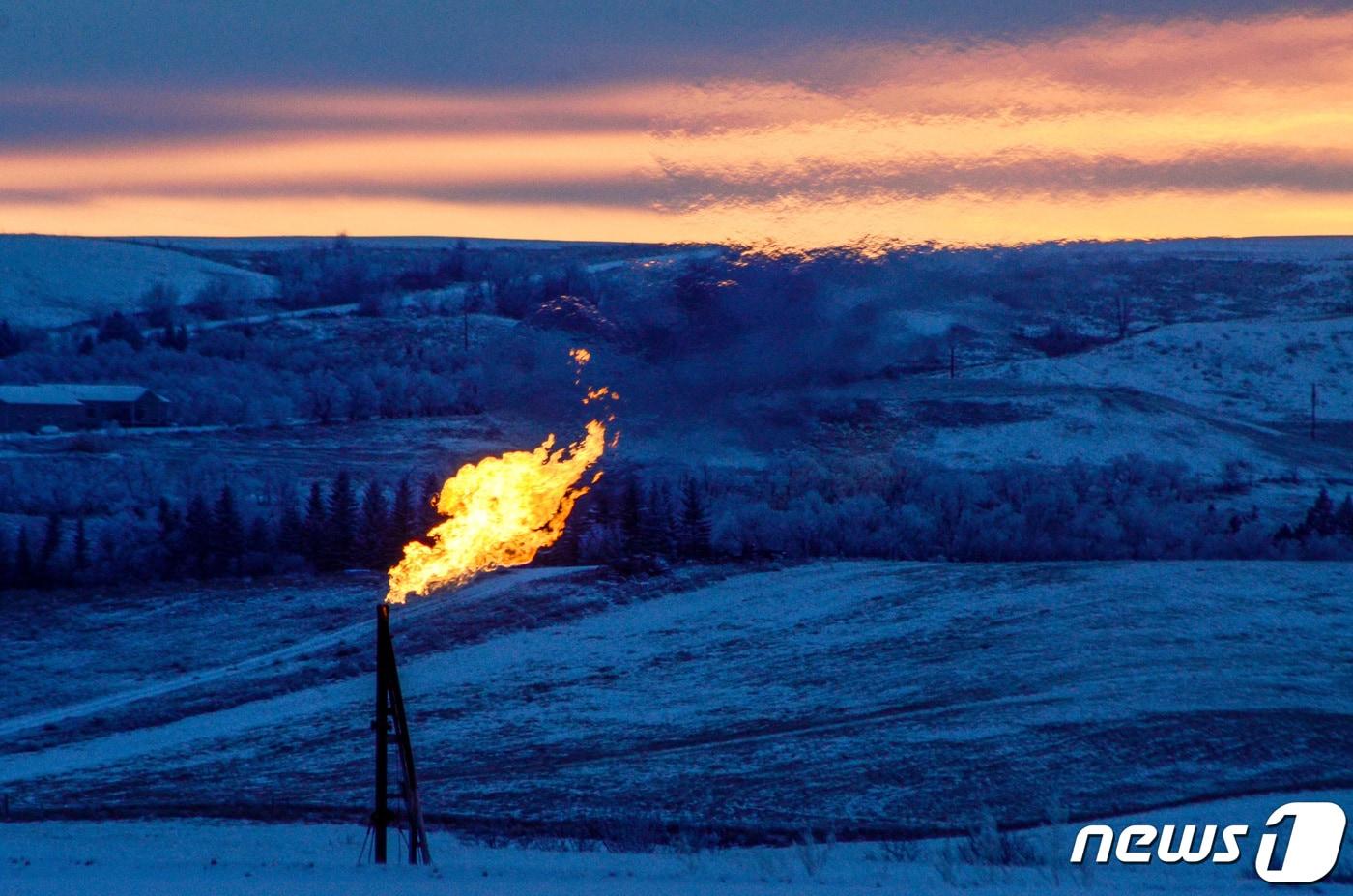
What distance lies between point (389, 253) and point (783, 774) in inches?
2937

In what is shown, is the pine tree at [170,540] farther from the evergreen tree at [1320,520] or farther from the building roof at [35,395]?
the evergreen tree at [1320,520]

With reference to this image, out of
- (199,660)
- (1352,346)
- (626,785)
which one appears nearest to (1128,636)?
(626,785)

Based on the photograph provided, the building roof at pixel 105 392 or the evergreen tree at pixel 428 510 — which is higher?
the building roof at pixel 105 392

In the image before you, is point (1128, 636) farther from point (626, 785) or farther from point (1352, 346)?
point (1352, 346)

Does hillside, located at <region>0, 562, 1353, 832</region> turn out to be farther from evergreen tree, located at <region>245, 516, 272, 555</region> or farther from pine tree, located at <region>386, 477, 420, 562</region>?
evergreen tree, located at <region>245, 516, 272, 555</region>

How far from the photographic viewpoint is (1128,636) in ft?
113

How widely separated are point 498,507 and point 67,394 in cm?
5752

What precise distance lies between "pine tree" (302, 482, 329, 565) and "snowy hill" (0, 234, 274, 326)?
56.4 meters

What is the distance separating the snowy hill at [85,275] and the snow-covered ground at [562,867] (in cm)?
8153

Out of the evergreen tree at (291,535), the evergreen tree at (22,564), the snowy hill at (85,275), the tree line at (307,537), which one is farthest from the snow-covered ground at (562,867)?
the snowy hill at (85,275)

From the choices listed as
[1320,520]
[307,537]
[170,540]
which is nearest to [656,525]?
[307,537]

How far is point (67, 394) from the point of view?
74500mm

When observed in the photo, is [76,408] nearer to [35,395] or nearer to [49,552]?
[35,395]

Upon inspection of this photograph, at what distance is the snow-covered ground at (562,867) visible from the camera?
15914mm
